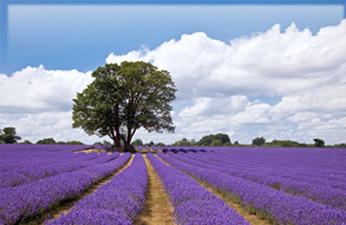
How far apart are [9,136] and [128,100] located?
34.0 metres

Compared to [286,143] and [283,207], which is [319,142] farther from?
[283,207]

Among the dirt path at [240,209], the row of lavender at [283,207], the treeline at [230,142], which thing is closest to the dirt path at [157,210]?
the dirt path at [240,209]

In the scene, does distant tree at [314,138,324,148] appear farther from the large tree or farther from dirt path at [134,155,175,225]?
dirt path at [134,155,175,225]

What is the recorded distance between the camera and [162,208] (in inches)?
308

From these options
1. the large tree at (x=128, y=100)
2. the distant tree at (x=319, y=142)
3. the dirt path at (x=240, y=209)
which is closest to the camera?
the dirt path at (x=240, y=209)

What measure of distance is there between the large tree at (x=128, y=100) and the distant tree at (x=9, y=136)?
29926 mm

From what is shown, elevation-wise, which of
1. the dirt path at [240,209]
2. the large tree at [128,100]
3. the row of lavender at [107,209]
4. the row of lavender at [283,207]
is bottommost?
the dirt path at [240,209]

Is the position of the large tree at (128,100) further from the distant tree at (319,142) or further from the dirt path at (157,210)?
the distant tree at (319,142)

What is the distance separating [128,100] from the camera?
3488 centimetres

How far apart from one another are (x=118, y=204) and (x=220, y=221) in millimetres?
2178

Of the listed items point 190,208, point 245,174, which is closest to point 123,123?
point 245,174

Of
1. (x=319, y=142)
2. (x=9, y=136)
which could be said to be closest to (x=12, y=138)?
(x=9, y=136)

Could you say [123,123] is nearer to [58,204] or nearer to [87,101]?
[87,101]

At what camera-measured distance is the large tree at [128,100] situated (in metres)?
33.4
